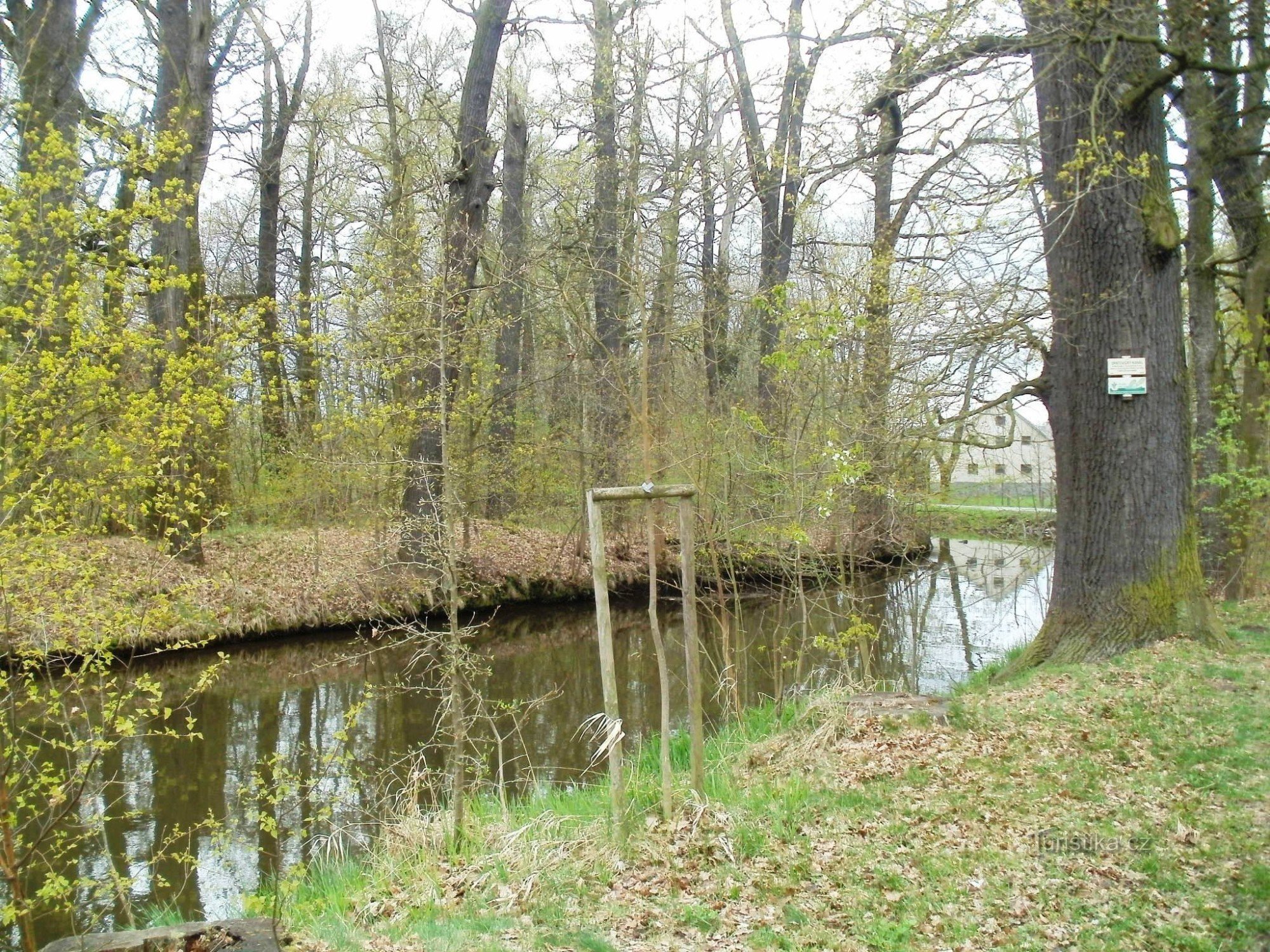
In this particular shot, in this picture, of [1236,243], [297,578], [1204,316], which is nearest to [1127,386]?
[1204,316]

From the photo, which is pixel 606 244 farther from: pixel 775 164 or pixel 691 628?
pixel 691 628

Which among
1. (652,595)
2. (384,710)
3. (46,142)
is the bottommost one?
(384,710)

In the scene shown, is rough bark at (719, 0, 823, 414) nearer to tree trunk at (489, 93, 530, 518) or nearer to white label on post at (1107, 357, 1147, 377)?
white label on post at (1107, 357, 1147, 377)

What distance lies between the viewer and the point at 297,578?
14.9 meters

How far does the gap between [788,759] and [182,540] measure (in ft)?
33.4

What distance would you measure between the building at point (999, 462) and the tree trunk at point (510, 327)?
23.7 feet

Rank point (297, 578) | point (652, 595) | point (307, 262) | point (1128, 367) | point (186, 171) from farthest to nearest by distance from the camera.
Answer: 1. point (307, 262)
2. point (297, 578)
3. point (186, 171)
4. point (1128, 367)
5. point (652, 595)

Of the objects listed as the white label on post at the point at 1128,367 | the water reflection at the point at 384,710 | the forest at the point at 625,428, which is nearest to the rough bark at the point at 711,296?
the forest at the point at 625,428

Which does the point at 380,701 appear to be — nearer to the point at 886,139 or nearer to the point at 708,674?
the point at 708,674

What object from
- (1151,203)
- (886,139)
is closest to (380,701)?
(886,139)

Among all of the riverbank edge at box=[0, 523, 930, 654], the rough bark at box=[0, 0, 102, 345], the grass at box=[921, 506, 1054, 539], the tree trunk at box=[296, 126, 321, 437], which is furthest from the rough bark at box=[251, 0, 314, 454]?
the grass at box=[921, 506, 1054, 539]

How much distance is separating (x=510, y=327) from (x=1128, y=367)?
12.1 m

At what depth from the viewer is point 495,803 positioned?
6.87 meters

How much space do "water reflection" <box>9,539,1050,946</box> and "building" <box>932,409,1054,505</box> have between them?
5.08ft
